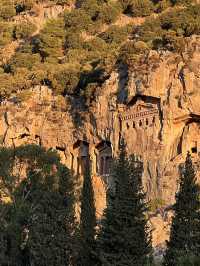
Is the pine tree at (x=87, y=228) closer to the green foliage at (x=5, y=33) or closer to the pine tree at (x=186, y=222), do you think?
the pine tree at (x=186, y=222)

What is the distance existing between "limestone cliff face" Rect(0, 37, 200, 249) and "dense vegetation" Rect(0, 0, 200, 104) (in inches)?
51.5

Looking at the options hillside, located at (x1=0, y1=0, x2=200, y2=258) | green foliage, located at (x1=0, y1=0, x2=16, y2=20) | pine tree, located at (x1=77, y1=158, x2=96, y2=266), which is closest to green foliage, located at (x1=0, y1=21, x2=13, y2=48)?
green foliage, located at (x1=0, y1=0, x2=16, y2=20)

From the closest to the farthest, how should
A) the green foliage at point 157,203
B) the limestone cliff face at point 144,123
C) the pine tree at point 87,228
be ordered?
1. the pine tree at point 87,228
2. the green foliage at point 157,203
3. the limestone cliff face at point 144,123

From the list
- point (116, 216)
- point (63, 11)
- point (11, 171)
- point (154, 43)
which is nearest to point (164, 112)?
point (154, 43)

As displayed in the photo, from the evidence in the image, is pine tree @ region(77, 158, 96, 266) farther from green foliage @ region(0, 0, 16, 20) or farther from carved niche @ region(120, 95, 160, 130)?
green foliage @ region(0, 0, 16, 20)

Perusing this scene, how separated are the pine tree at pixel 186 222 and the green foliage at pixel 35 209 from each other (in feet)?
18.0

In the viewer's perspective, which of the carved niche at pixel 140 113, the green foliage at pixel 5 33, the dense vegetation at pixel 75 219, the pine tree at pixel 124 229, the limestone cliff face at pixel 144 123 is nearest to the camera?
the dense vegetation at pixel 75 219

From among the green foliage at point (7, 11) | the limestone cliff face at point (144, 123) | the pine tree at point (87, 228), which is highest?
the green foliage at point (7, 11)

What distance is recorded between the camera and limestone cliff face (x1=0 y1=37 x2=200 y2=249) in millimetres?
42156

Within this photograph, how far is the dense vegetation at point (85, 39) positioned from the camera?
154 ft

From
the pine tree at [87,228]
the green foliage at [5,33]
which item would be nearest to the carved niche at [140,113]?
the pine tree at [87,228]

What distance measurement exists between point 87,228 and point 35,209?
13.2 ft

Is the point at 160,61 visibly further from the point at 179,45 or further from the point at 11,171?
the point at 11,171

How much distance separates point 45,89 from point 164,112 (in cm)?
1123
